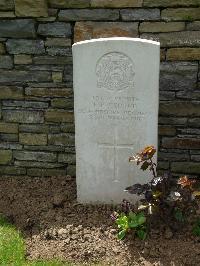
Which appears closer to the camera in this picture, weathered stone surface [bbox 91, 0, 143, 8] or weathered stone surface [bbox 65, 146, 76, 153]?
weathered stone surface [bbox 91, 0, 143, 8]

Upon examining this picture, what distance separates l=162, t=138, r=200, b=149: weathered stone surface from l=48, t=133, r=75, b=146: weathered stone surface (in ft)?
2.87

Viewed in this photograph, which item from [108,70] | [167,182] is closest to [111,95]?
[108,70]

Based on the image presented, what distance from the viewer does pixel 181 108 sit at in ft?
14.1

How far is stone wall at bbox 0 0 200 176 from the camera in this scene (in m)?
4.03

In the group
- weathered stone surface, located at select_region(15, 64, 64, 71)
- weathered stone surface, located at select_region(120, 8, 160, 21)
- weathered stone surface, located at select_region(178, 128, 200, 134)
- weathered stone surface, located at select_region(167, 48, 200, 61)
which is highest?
weathered stone surface, located at select_region(120, 8, 160, 21)

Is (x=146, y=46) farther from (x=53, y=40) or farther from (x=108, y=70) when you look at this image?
(x=53, y=40)

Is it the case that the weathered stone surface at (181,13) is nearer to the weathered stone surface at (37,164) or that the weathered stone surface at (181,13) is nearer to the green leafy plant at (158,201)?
the green leafy plant at (158,201)

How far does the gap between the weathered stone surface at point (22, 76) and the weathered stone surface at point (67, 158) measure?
2.53ft

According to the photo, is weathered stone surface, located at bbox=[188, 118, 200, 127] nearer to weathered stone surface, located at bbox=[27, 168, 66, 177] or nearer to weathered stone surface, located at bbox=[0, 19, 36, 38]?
weathered stone surface, located at bbox=[27, 168, 66, 177]

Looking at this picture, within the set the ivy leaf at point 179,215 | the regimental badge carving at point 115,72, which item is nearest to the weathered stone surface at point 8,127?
the regimental badge carving at point 115,72

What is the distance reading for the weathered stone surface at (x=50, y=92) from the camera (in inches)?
171

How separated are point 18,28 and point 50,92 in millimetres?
636

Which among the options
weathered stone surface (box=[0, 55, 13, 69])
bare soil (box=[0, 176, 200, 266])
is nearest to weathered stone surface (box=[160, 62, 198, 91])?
bare soil (box=[0, 176, 200, 266])

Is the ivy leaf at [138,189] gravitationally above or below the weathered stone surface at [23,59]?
below
